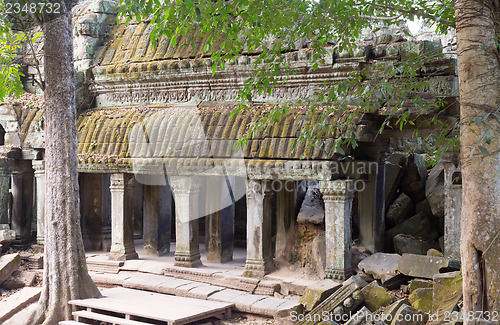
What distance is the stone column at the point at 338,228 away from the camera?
787 cm

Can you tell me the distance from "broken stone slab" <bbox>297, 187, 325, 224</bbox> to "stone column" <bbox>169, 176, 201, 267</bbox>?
1.95 m

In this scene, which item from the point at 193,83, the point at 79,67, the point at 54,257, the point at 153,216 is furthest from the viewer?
the point at 79,67

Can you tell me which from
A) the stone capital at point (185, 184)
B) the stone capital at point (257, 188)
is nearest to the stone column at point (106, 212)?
the stone capital at point (185, 184)

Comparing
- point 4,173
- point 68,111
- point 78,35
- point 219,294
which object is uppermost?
point 78,35

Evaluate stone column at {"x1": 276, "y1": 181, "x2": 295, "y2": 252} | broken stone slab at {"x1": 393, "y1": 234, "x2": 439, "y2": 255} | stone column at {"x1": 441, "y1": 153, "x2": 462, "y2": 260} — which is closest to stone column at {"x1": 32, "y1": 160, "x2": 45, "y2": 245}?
stone column at {"x1": 276, "y1": 181, "x2": 295, "y2": 252}

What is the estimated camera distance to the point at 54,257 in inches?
304

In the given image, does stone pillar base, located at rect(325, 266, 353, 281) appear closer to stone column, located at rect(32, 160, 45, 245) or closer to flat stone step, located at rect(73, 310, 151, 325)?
flat stone step, located at rect(73, 310, 151, 325)

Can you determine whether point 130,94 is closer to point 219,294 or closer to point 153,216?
point 153,216

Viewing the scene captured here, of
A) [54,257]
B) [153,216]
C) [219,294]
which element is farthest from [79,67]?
[219,294]

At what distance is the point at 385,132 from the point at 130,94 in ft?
18.0

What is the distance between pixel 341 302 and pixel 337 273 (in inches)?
59.3

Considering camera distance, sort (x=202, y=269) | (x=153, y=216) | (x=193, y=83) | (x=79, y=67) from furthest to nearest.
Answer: (x=79, y=67) → (x=153, y=216) → (x=193, y=83) → (x=202, y=269)

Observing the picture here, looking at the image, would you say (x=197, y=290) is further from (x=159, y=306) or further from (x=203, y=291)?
(x=159, y=306)

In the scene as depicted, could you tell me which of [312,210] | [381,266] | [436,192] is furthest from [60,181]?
[436,192]
